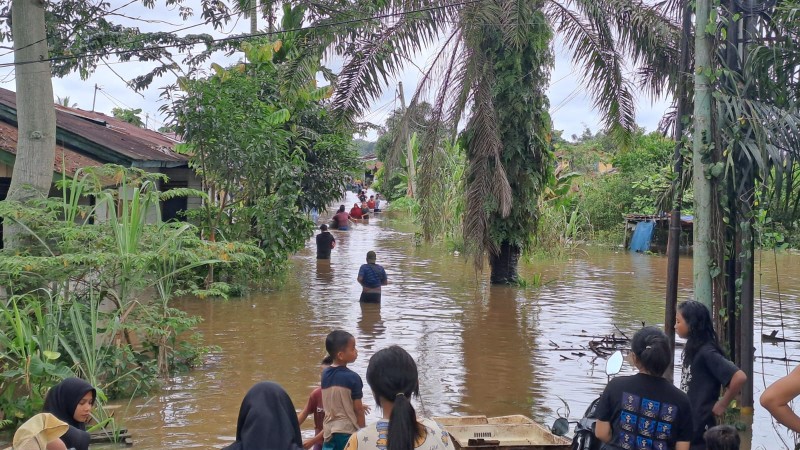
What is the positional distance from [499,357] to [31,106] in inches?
282

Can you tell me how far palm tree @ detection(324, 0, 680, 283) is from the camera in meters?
15.2

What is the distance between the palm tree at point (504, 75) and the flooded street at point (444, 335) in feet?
5.89

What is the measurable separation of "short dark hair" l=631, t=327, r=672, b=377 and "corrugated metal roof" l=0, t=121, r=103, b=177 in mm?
9921

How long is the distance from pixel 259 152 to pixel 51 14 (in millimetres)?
4353

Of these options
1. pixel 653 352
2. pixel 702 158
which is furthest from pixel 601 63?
pixel 653 352

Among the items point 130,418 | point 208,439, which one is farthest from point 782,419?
point 130,418

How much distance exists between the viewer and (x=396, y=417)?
3.64 m

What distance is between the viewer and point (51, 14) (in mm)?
14625

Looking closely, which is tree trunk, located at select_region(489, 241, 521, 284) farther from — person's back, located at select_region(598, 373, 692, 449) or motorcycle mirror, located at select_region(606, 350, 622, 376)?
person's back, located at select_region(598, 373, 692, 449)

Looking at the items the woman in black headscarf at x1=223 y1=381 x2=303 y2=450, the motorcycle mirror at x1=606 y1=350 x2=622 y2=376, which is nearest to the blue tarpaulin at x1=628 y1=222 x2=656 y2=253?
the motorcycle mirror at x1=606 y1=350 x2=622 y2=376

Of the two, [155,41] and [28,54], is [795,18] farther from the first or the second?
[155,41]

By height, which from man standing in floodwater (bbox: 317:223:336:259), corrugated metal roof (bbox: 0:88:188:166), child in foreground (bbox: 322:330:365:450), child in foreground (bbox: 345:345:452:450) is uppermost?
corrugated metal roof (bbox: 0:88:188:166)

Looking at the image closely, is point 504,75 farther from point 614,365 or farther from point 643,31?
point 614,365

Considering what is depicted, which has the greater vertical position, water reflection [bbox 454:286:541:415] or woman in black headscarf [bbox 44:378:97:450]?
woman in black headscarf [bbox 44:378:97:450]
